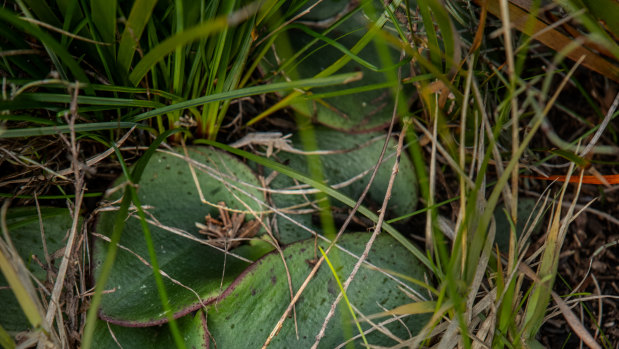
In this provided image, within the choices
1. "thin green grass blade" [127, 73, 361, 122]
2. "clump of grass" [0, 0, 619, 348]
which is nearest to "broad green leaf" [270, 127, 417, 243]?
"clump of grass" [0, 0, 619, 348]

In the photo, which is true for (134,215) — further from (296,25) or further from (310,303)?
(296,25)

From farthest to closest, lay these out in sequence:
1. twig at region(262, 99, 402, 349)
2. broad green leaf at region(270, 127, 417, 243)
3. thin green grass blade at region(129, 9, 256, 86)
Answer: broad green leaf at region(270, 127, 417, 243)
twig at region(262, 99, 402, 349)
thin green grass blade at region(129, 9, 256, 86)

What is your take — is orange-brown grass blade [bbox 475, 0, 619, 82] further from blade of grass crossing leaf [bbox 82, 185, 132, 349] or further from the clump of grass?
blade of grass crossing leaf [bbox 82, 185, 132, 349]

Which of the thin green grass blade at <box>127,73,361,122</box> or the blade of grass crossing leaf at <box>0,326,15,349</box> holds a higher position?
the thin green grass blade at <box>127,73,361,122</box>

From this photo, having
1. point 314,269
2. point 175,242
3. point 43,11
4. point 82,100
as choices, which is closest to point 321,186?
point 314,269

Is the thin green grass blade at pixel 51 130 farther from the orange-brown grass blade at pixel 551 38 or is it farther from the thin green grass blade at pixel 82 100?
the orange-brown grass blade at pixel 551 38

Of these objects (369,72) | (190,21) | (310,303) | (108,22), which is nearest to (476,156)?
(369,72)
